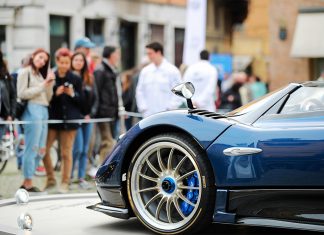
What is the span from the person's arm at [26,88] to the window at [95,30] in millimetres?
16962

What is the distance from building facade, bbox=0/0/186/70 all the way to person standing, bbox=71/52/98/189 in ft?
41.6

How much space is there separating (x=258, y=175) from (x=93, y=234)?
1407mm

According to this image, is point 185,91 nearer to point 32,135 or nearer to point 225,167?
point 225,167

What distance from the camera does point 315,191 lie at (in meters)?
5.57

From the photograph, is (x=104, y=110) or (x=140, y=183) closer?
(x=140, y=183)

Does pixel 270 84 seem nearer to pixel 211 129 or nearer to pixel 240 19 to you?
pixel 211 129

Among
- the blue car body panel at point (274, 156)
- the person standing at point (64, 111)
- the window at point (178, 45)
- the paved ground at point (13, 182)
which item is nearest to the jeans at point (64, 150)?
the person standing at point (64, 111)

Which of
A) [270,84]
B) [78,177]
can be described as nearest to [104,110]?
[78,177]

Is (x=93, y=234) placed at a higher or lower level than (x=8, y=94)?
lower

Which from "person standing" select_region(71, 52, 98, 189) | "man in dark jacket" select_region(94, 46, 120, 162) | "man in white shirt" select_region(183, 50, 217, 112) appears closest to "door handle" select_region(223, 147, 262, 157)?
"person standing" select_region(71, 52, 98, 189)

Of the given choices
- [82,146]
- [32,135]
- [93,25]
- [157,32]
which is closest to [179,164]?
[32,135]

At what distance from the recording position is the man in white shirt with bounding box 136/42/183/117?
11789mm

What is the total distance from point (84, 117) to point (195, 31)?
251 inches

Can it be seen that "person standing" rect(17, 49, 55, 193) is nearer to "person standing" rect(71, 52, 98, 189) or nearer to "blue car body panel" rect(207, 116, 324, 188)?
"person standing" rect(71, 52, 98, 189)
